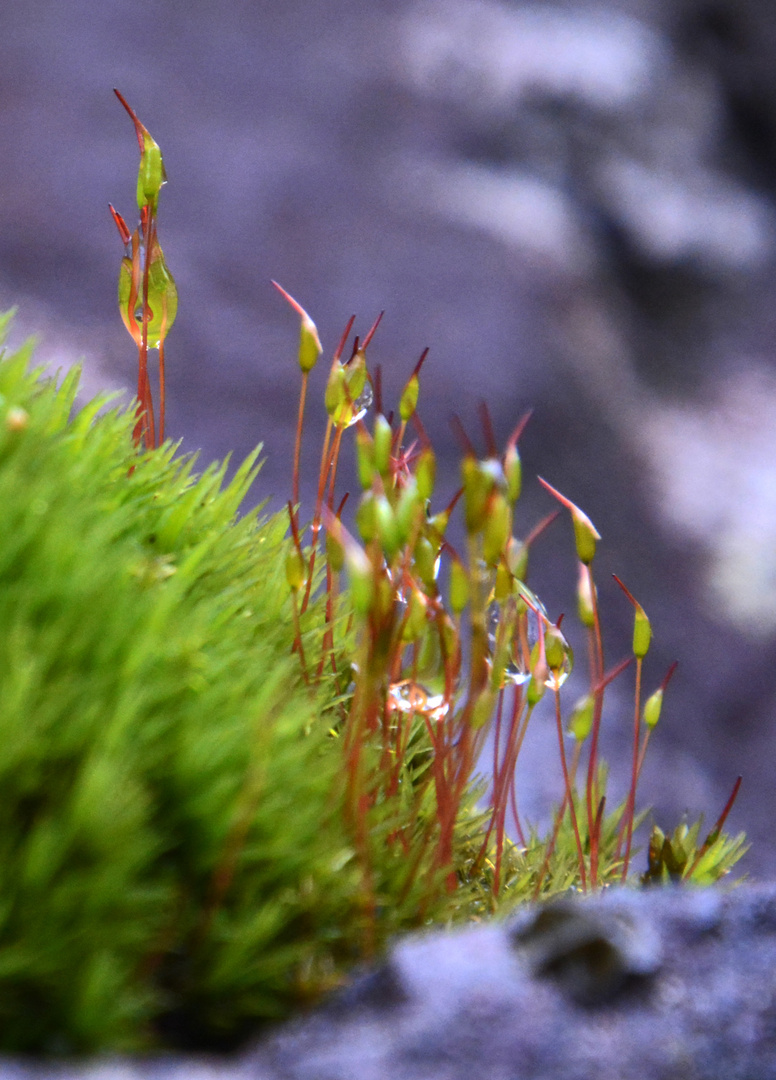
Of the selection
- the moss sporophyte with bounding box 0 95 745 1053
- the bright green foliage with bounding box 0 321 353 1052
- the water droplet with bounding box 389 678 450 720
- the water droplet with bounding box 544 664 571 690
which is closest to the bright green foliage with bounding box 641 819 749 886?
the moss sporophyte with bounding box 0 95 745 1053

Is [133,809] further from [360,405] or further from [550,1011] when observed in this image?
[360,405]

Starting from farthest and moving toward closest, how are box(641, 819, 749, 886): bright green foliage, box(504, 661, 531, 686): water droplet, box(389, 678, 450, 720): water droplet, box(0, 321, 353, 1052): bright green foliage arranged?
box(641, 819, 749, 886): bright green foliage
box(504, 661, 531, 686): water droplet
box(389, 678, 450, 720): water droplet
box(0, 321, 353, 1052): bright green foliage

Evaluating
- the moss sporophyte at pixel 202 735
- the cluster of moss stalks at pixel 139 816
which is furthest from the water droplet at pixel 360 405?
the cluster of moss stalks at pixel 139 816

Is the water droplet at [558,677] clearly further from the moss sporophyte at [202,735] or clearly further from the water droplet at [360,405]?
the water droplet at [360,405]

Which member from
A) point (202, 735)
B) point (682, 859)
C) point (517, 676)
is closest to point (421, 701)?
point (517, 676)

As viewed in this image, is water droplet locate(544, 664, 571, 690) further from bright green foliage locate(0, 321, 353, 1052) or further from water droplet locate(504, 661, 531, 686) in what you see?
bright green foliage locate(0, 321, 353, 1052)
